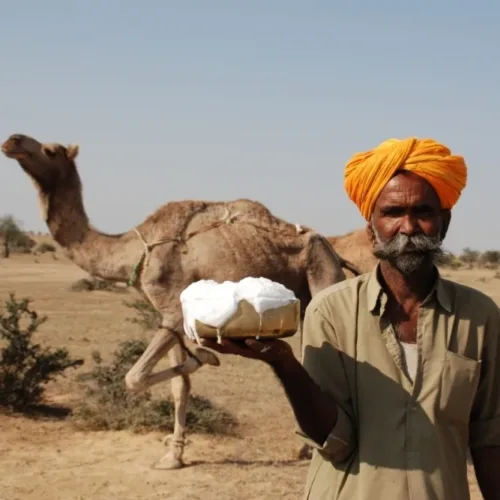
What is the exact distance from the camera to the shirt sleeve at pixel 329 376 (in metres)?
2.57

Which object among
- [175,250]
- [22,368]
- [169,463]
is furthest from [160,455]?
[22,368]

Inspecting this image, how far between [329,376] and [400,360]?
21 cm

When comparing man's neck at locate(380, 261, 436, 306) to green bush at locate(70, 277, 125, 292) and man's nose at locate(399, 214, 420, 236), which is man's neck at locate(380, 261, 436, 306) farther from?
green bush at locate(70, 277, 125, 292)

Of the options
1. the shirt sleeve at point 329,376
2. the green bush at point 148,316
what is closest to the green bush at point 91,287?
the green bush at point 148,316

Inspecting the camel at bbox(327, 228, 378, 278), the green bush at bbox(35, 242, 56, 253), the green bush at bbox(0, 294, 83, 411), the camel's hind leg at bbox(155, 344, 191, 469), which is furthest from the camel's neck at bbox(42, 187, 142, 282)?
the green bush at bbox(35, 242, 56, 253)

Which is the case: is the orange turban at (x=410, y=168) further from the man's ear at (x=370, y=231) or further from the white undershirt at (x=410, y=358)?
the white undershirt at (x=410, y=358)

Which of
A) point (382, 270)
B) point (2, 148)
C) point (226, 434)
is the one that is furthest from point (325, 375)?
point (226, 434)

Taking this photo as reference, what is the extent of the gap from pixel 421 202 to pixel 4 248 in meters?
50.3

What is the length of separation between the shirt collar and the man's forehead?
24cm

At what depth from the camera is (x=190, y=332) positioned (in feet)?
8.39

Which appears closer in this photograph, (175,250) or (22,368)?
(175,250)

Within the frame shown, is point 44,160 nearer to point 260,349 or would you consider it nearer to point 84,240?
point 84,240

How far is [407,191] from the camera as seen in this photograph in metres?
2.77

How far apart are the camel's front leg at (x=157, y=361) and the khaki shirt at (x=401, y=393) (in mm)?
5130
